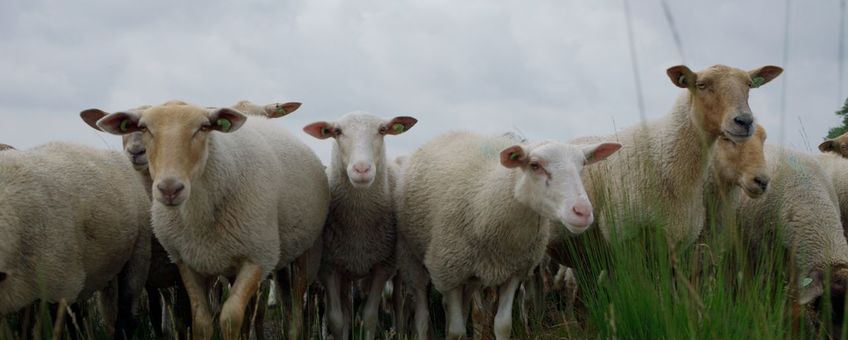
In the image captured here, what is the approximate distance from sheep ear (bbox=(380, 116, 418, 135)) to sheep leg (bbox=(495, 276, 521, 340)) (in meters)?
1.53

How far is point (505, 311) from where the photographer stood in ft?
18.1

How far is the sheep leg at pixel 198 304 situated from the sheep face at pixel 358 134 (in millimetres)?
1305

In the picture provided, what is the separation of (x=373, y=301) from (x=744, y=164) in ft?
10.4

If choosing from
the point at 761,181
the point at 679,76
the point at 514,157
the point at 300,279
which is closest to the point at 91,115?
the point at 300,279

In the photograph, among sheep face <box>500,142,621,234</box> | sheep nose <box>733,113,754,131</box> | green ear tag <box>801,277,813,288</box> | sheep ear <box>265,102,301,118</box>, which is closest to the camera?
sheep face <box>500,142,621,234</box>

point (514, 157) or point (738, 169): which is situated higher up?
point (514, 157)

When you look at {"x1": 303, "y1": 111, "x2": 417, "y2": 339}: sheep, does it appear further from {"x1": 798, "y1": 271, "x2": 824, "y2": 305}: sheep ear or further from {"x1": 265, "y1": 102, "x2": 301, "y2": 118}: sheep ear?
{"x1": 798, "y1": 271, "x2": 824, "y2": 305}: sheep ear

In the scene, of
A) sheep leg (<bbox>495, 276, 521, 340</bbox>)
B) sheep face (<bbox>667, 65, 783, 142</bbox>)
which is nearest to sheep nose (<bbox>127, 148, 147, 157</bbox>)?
sheep leg (<bbox>495, 276, 521, 340</bbox>)

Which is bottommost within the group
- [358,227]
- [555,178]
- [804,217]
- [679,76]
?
[804,217]

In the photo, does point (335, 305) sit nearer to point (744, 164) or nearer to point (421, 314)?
point (421, 314)

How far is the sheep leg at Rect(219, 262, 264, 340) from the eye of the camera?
452 cm

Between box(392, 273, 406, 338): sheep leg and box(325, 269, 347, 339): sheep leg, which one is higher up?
box(325, 269, 347, 339): sheep leg

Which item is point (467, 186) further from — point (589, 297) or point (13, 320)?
point (13, 320)

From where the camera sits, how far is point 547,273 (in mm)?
8953
